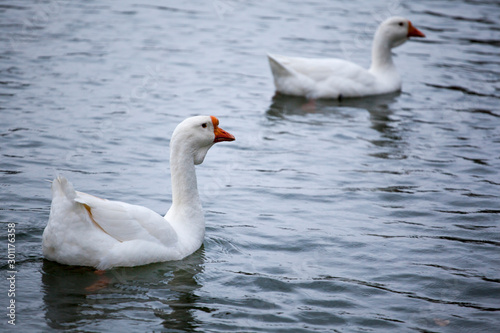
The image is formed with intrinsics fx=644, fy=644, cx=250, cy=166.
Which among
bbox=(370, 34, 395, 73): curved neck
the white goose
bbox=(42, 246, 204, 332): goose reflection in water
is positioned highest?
bbox=(370, 34, 395, 73): curved neck

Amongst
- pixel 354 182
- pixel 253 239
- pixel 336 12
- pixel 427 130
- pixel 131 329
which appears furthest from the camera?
pixel 336 12

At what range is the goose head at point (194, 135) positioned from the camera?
6840mm

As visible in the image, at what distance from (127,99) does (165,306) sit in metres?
6.89

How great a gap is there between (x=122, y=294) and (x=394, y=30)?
10.1 m

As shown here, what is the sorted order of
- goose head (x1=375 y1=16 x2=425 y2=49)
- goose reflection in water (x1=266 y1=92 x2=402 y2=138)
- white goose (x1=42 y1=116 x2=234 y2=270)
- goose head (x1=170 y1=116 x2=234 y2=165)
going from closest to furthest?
white goose (x1=42 y1=116 x2=234 y2=270)
goose head (x1=170 y1=116 x2=234 y2=165)
goose reflection in water (x1=266 y1=92 x2=402 y2=138)
goose head (x1=375 y1=16 x2=425 y2=49)

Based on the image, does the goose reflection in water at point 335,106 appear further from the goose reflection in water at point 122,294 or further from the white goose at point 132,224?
the goose reflection in water at point 122,294

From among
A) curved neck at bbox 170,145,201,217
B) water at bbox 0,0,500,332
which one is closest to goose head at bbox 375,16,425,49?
water at bbox 0,0,500,332

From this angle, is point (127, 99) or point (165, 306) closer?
point (165, 306)

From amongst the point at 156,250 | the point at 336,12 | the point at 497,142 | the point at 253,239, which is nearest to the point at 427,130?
the point at 497,142

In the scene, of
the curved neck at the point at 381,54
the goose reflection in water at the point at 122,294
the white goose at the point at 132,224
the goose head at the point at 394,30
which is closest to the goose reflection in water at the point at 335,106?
the curved neck at the point at 381,54

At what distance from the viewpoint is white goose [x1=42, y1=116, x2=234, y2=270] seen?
19.4ft

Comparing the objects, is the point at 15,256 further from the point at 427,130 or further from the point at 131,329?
the point at 427,130

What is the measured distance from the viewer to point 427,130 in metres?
11.7

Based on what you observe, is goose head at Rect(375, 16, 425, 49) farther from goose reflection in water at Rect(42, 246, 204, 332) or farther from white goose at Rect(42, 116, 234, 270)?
goose reflection in water at Rect(42, 246, 204, 332)
